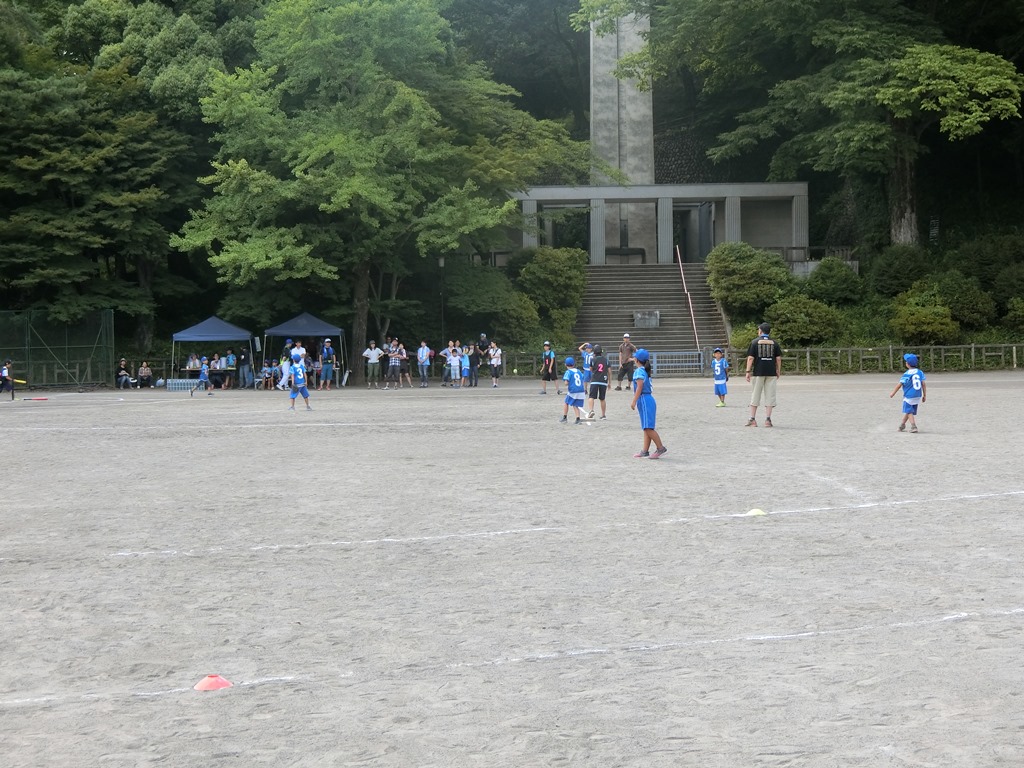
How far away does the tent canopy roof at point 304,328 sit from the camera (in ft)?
146

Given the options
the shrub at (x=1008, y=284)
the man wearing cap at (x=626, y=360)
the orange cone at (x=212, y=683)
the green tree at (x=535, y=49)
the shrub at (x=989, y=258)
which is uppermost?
the green tree at (x=535, y=49)

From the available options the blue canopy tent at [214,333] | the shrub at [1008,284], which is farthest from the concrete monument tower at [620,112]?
the blue canopy tent at [214,333]

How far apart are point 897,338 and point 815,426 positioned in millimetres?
26651

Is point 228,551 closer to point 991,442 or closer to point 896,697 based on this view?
point 896,697

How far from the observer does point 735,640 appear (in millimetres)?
7484

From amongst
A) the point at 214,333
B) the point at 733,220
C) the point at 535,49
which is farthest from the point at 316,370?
the point at 535,49

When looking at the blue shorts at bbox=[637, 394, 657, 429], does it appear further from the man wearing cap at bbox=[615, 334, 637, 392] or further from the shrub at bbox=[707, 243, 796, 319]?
the shrub at bbox=[707, 243, 796, 319]

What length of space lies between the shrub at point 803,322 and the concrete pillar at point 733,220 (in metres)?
9.34

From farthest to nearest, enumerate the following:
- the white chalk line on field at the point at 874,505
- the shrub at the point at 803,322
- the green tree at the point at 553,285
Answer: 1. the green tree at the point at 553,285
2. the shrub at the point at 803,322
3. the white chalk line on field at the point at 874,505

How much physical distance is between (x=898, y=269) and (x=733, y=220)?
32.2ft

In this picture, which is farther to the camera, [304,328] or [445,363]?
[445,363]

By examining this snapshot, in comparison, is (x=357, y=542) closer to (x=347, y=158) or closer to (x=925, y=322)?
(x=347, y=158)

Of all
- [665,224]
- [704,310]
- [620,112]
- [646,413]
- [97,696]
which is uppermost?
[620,112]

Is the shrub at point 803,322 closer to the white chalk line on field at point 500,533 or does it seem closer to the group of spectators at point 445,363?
the group of spectators at point 445,363
